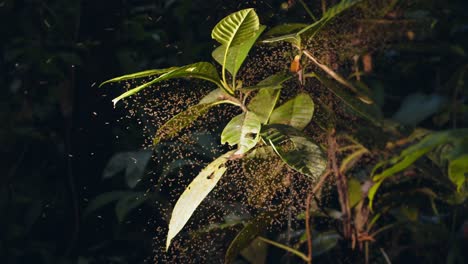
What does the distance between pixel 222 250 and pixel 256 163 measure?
0.27 meters

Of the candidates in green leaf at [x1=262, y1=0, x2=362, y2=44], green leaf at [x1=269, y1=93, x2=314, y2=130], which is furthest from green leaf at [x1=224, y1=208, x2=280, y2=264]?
green leaf at [x1=262, y1=0, x2=362, y2=44]

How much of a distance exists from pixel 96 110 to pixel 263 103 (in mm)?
518

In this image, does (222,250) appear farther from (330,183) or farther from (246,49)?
(246,49)

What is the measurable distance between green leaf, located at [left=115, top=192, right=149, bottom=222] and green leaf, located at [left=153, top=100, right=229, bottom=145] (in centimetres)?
45

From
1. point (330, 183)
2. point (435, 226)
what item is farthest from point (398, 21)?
point (435, 226)

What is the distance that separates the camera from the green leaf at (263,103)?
0.86m

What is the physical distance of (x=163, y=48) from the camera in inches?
56.8

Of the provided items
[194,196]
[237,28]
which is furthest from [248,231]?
[237,28]

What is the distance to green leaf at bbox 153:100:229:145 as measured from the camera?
2.65 feet

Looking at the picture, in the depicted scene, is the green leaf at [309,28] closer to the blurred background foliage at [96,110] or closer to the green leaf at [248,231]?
the green leaf at [248,231]

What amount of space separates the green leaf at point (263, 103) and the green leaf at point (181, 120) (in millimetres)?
64

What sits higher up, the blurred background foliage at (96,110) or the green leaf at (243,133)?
the green leaf at (243,133)

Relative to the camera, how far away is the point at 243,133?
740mm

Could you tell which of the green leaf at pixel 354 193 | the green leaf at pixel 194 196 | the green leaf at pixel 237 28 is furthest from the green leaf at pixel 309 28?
the green leaf at pixel 354 193
